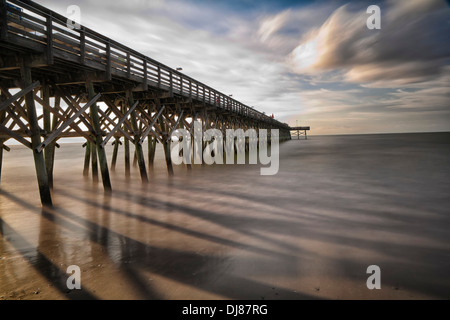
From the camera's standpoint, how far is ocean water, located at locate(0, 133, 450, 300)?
313 centimetres

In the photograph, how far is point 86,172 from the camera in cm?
1401

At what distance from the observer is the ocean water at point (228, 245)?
3131 millimetres

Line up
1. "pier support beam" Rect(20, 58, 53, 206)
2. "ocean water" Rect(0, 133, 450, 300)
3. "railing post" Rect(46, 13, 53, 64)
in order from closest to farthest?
"ocean water" Rect(0, 133, 450, 300), "railing post" Rect(46, 13, 53, 64), "pier support beam" Rect(20, 58, 53, 206)

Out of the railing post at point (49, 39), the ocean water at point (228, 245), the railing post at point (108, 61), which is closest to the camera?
the ocean water at point (228, 245)

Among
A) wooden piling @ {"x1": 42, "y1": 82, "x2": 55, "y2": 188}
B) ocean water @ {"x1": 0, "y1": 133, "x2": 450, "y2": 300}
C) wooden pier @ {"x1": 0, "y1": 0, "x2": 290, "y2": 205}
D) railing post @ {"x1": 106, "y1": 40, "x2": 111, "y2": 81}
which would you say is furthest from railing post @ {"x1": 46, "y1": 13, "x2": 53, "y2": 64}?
ocean water @ {"x1": 0, "y1": 133, "x2": 450, "y2": 300}

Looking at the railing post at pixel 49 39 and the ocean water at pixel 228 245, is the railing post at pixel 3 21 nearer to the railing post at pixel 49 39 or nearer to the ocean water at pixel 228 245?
the railing post at pixel 49 39

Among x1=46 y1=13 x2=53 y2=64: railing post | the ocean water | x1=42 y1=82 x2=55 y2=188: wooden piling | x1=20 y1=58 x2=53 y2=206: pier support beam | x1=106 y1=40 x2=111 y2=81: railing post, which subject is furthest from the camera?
x1=42 y1=82 x2=55 y2=188: wooden piling

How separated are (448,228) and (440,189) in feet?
17.4

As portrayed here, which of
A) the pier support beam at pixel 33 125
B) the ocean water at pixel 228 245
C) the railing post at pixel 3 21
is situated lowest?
the ocean water at pixel 228 245

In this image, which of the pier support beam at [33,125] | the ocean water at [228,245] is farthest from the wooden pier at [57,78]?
the ocean water at [228,245]

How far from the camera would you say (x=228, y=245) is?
4.46 meters

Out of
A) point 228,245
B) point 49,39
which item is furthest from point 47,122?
point 228,245

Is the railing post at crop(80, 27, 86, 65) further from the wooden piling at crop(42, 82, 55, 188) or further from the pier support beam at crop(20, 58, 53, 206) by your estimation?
the wooden piling at crop(42, 82, 55, 188)
